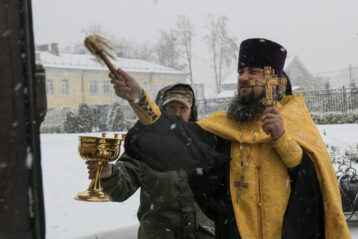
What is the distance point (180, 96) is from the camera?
10.1 ft

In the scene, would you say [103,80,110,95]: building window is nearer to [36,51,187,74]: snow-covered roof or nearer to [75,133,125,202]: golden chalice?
[36,51,187,74]: snow-covered roof

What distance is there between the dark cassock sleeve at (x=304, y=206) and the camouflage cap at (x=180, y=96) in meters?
1.05

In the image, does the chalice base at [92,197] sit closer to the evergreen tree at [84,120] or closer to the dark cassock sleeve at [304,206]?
the dark cassock sleeve at [304,206]

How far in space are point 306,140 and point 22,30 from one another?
180 cm

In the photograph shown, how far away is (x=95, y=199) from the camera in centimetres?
191

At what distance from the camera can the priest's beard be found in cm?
241

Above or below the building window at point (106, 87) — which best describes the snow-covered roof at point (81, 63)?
above

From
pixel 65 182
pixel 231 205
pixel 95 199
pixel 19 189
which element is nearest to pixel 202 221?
pixel 231 205

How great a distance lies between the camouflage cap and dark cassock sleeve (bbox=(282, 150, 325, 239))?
3.43ft

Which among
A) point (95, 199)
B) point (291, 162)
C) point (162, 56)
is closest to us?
point (95, 199)

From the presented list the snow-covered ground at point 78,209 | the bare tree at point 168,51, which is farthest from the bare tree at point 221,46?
the snow-covered ground at point 78,209

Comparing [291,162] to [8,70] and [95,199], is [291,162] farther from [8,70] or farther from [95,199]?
[8,70]

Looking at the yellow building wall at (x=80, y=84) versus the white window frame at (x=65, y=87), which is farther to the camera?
the white window frame at (x=65, y=87)

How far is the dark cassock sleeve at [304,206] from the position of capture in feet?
7.30
